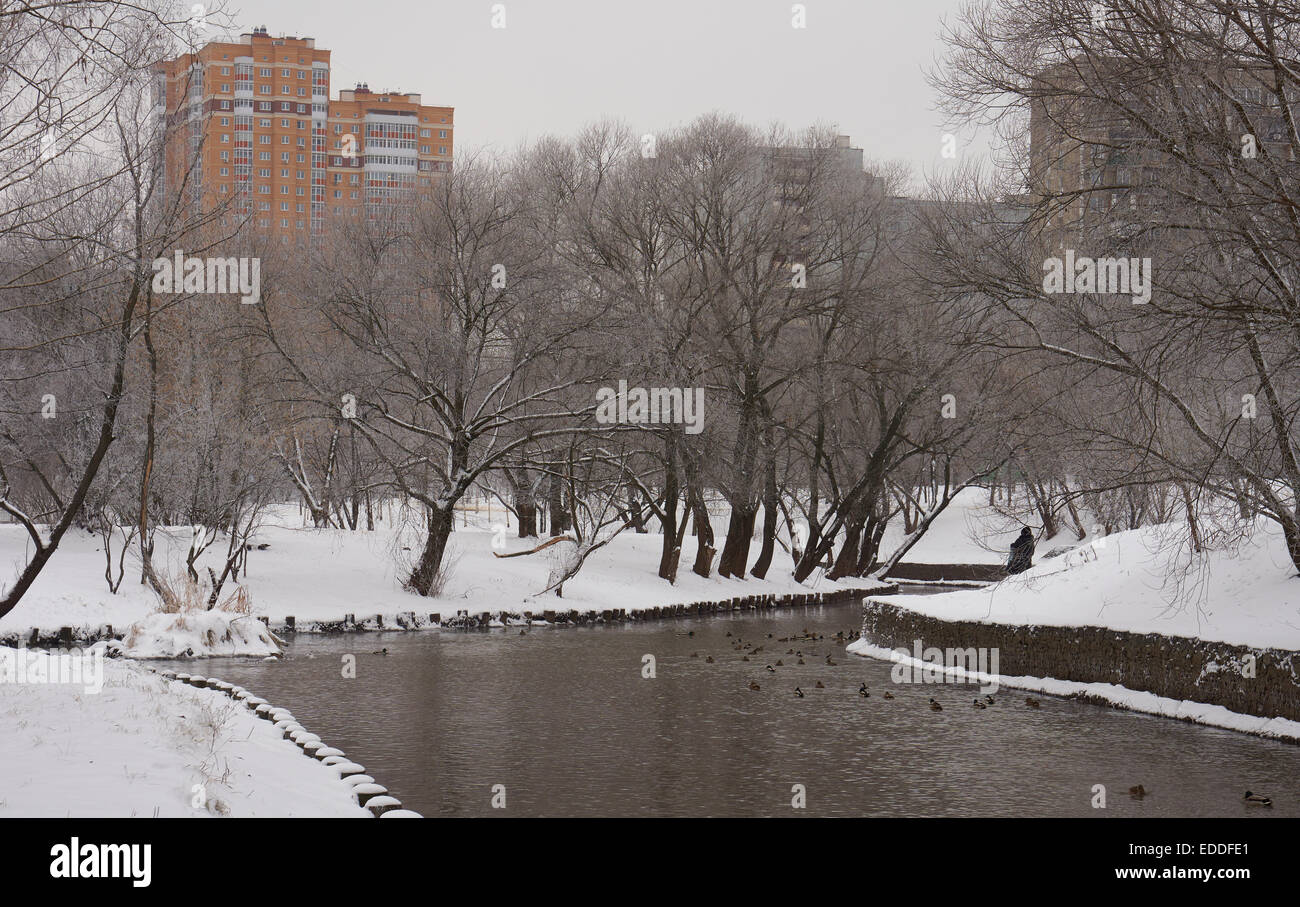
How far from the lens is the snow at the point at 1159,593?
16.8 meters

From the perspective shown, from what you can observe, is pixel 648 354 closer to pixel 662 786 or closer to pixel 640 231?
pixel 640 231

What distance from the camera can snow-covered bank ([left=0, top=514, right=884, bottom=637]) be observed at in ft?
81.6

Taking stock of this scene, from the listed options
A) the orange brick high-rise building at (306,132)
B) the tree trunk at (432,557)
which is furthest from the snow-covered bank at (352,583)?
the orange brick high-rise building at (306,132)

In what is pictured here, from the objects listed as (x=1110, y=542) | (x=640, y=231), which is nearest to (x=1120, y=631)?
(x=1110, y=542)

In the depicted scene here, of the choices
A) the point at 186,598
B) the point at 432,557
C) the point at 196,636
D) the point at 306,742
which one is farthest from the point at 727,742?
the point at 432,557

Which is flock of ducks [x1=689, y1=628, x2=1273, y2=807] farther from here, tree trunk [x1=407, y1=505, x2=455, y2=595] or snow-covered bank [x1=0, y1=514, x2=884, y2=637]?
tree trunk [x1=407, y1=505, x2=455, y2=595]

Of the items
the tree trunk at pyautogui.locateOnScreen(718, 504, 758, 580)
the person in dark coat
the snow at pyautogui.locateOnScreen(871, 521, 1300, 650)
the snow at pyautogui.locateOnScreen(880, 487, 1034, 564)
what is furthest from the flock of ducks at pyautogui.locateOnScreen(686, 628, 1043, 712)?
the snow at pyautogui.locateOnScreen(880, 487, 1034, 564)

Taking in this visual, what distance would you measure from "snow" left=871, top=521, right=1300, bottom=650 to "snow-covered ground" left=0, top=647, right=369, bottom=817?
1180 cm

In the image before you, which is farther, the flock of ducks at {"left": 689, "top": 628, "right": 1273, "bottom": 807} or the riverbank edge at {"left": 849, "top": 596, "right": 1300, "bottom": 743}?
the riverbank edge at {"left": 849, "top": 596, "right": 1300, "bottom": 743}

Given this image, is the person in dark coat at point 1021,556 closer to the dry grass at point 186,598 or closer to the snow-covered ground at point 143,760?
the dry grass at point 186,598

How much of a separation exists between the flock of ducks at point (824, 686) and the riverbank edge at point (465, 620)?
349 centimetres

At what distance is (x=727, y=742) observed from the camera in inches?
593

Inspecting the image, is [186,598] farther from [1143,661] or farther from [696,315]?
[696,315]

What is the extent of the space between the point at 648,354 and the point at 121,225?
18.2m
